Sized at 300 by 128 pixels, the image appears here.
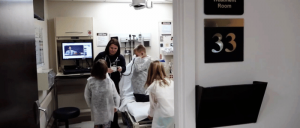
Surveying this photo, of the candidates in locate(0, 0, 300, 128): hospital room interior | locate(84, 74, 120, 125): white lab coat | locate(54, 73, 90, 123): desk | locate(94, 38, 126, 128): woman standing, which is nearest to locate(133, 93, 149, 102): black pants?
locate(94, 38, 126, 128): woman standing

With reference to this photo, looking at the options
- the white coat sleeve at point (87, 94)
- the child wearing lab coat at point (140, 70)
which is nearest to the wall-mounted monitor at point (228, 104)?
the white coat sleeve at point (87, 94)

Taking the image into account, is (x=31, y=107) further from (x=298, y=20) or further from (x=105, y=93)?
(x=105, y=93)

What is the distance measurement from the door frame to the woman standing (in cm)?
270

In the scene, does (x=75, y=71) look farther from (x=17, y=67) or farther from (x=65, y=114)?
(x=17, y=67)

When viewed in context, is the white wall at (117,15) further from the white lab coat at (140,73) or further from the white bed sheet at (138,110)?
the white bed sheet at (138,110)

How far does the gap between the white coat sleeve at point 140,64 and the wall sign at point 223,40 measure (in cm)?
291

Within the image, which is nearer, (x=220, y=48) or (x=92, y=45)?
(x=220, y=48)

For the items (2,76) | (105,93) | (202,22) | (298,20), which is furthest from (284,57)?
(105,93)

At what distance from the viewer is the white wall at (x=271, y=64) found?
133 centimetres

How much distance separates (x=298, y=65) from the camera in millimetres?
1446

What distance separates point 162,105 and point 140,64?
1495mm

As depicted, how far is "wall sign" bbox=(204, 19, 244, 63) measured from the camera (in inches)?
49.4

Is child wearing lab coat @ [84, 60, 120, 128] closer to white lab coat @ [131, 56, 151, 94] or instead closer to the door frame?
white lab coat @ [131, 56, 151, 94]

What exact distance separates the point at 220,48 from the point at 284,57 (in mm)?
445
